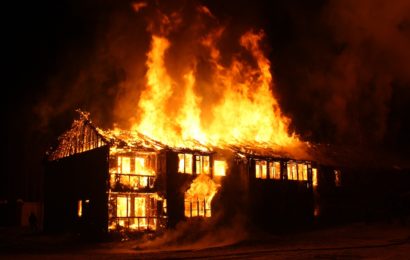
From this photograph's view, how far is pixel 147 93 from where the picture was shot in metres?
34.0

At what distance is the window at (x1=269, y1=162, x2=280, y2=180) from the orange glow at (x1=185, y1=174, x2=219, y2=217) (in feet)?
16.9

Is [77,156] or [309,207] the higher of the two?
[77,156]

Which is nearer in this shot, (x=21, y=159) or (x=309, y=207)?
(x=309, y=207)

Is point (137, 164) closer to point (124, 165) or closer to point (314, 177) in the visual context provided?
point (124, 165)

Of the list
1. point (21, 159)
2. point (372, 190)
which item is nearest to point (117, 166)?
point (372, 190)

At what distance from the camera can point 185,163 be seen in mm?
31312

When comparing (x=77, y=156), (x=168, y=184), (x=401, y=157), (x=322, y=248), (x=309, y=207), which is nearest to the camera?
(x=322, y=248)

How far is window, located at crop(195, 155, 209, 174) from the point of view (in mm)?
31862

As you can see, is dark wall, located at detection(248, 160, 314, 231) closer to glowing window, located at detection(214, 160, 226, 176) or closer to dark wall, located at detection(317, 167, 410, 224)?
glowing window, located at detection(214, 160, 226, 176)

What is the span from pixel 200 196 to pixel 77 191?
849 centimetres

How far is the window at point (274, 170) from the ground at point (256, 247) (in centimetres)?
480

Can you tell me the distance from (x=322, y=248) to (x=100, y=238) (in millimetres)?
13448

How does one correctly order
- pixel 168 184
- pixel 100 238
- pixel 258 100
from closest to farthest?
pixel 100 238 < pixel 168 184 < pixel 258 100

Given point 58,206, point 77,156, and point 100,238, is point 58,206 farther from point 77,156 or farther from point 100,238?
point 100,238
